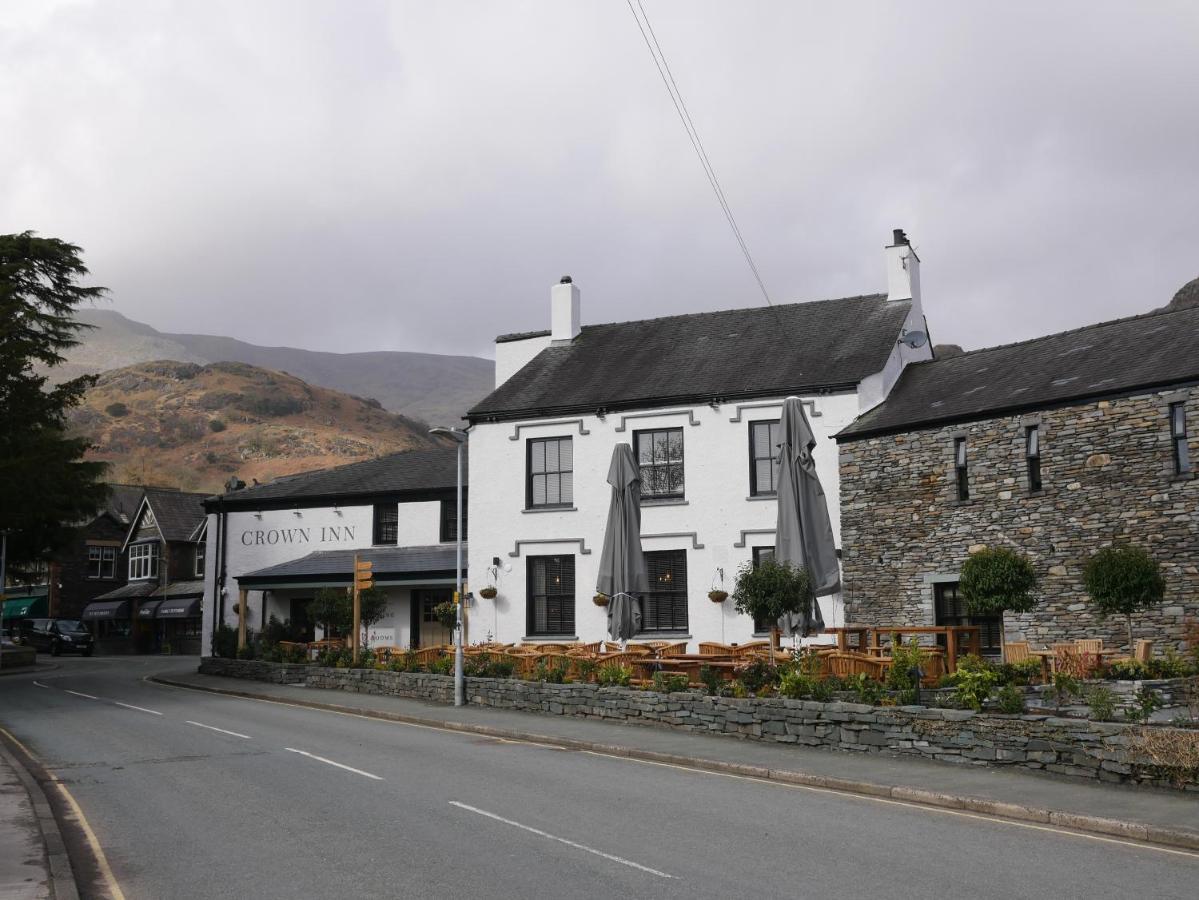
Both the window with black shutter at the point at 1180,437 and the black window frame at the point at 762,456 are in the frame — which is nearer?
the window with black shutter at the point at 1180,437

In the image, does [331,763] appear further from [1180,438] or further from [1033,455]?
[1180,438]

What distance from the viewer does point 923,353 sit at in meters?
29.2

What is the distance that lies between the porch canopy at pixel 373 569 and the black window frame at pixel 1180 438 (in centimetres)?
1896

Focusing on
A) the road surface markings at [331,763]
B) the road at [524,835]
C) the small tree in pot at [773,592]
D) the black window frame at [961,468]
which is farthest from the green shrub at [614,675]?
the black window frame at [961,468]

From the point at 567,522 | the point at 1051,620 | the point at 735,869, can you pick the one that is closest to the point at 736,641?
the point at 567,522

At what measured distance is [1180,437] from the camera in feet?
62.4

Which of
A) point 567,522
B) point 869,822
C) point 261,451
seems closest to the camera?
point 869,822

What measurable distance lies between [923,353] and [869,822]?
68.0 feet

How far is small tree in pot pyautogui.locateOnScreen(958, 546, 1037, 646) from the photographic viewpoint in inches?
713

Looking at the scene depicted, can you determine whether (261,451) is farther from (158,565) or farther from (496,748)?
(496,748)

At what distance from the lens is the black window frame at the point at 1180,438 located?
18.9 m

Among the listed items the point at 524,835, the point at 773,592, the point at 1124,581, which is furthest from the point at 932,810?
the point at 1124,581

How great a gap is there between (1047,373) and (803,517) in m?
6.42

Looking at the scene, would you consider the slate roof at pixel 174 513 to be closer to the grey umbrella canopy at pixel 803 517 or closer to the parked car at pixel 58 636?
the parked car at pixel 58 636
